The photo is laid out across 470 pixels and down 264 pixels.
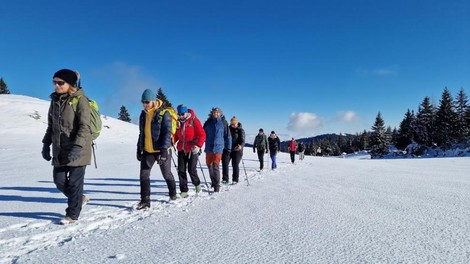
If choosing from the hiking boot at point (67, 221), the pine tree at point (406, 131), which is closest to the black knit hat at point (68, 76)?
the hiking boot at point (67, 221)

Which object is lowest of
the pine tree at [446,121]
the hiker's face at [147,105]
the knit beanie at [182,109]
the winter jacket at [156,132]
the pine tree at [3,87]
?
the winter jacket at [156,132]

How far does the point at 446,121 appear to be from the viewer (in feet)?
176

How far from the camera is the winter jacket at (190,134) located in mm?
6488

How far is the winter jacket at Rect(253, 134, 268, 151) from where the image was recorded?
13.6 m

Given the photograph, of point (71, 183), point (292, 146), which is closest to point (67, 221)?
point (71, 183)

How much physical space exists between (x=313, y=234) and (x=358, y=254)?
691mm

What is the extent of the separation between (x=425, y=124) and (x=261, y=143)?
58.2 m

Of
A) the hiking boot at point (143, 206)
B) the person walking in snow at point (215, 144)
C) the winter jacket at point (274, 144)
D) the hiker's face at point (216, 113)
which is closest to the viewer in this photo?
the hiking boot at point (143, 206)

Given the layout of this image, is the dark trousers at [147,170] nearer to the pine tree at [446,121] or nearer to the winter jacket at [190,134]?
the winter jacket at [190,134]

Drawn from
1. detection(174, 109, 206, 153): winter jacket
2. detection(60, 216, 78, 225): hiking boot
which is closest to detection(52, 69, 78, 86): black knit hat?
detection(60, 216, 78, 225): hiking boot

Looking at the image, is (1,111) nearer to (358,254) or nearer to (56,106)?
(56,106)

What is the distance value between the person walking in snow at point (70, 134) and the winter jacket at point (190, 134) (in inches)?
92.5

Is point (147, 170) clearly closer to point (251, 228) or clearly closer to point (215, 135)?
point (215, 135)

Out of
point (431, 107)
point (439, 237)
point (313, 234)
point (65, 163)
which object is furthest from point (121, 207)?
point (431, 107)
